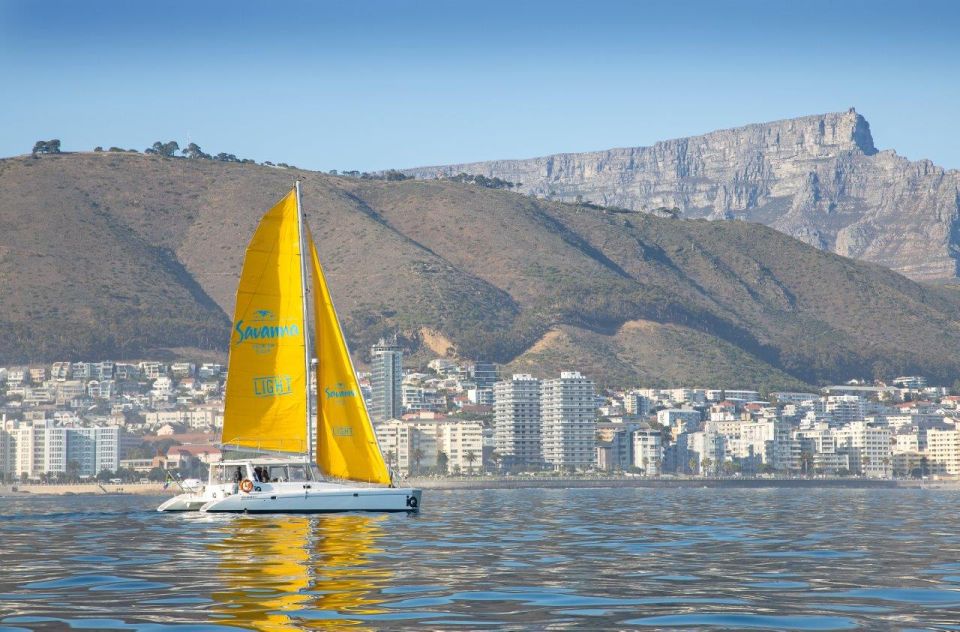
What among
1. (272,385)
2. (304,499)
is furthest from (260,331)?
(304,499)

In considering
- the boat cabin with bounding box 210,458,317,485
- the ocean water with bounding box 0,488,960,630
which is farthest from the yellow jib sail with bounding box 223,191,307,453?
the ocean water with bounding box 0,488,960,630

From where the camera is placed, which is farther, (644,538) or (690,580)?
(644,538)

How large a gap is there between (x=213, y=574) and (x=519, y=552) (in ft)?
30.3

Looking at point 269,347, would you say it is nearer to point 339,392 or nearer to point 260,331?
point 260,331

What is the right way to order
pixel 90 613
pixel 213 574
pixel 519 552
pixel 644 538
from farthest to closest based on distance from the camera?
pixel 644 538, pixel 519 552, pixel 213 574, pixel 90 613

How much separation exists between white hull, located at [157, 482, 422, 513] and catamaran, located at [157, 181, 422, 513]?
0.11 feet

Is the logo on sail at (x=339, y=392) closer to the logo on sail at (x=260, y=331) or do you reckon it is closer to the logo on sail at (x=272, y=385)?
the logo on sail at (x=272, y=385)

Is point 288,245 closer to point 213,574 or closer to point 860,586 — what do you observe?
point 213,574

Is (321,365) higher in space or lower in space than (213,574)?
higher

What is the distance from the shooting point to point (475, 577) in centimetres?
3173

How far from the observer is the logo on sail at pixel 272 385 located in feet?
193

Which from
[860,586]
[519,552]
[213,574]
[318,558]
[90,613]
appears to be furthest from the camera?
[519,552]

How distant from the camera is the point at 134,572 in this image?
33.2m

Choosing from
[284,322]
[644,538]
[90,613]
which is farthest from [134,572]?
[284,322]
